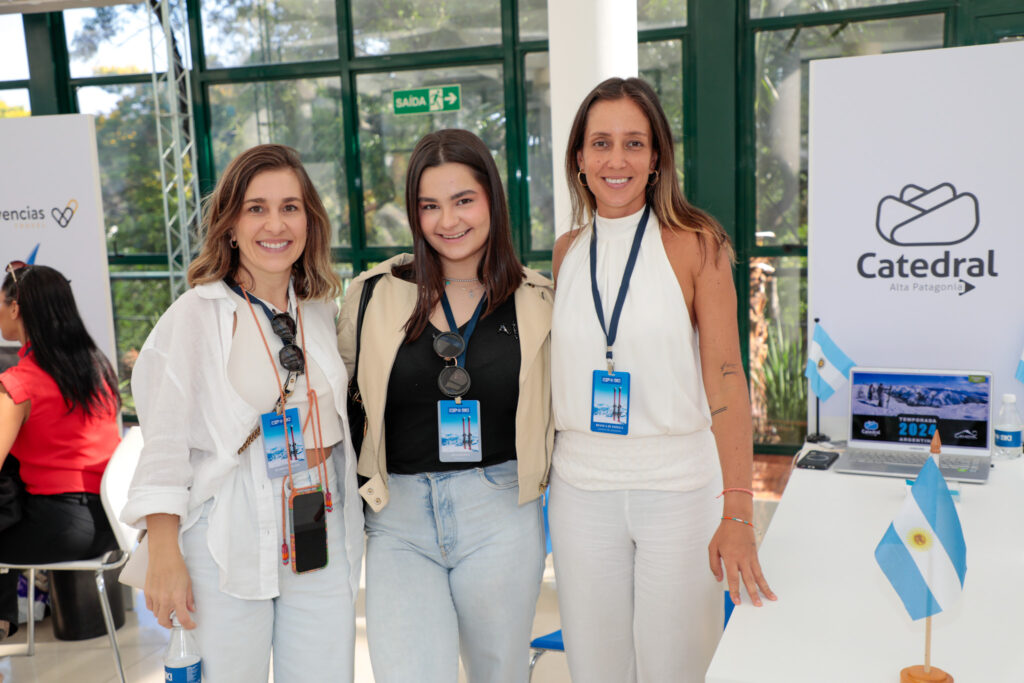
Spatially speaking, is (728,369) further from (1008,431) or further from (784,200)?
(784,200)

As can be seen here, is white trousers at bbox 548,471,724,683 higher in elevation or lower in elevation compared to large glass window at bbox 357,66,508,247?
lower

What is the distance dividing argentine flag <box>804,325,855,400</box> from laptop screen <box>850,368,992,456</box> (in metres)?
0.18

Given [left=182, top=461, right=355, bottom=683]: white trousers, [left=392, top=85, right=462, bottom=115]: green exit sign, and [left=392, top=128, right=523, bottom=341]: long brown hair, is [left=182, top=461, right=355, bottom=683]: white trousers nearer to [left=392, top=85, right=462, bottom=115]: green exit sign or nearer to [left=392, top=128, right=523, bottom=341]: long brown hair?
[left=392, top=128, right=523, bottom=341]: long brown hair

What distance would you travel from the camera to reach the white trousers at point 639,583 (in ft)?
5.85

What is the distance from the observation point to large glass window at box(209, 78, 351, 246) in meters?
6.25

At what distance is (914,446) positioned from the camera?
3.00 meters

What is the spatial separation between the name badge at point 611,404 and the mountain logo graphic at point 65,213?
12.2 feet

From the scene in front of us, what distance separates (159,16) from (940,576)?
6.45 m

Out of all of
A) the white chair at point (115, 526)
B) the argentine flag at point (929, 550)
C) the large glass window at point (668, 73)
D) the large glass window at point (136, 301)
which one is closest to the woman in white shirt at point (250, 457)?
the argentine flag at point (929, 550)

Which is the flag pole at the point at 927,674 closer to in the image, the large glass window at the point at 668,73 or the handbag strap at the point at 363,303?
the handbag strap at the point at 363,303

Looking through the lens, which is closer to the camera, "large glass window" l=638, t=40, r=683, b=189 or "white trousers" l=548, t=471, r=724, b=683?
"white trousers" l=548, t=471, r=724, b=683

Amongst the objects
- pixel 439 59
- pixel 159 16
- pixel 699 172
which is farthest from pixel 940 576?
pixel 159 16

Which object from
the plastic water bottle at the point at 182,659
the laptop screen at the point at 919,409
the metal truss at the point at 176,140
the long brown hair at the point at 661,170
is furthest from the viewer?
the metal truss at the point at 176,140

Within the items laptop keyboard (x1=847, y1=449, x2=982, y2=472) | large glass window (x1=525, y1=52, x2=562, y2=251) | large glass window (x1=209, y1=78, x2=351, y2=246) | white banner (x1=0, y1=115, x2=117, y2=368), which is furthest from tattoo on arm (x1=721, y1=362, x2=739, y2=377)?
large glass window (x1=209, y1=78, x2=351, y2=246)
